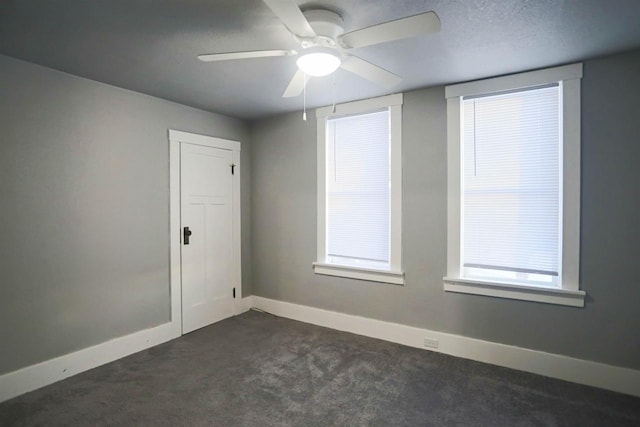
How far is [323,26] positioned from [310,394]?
93.6 inches

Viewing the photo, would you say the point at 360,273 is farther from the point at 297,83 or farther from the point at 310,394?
the point at 297,83

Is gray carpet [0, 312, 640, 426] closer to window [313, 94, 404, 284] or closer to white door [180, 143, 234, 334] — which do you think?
white door [180, 143, 234, 334]

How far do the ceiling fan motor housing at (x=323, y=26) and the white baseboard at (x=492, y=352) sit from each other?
8.48 feet

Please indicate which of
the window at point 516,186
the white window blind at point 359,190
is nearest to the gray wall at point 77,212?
the white window blind at point 359,190

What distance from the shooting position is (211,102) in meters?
3.42

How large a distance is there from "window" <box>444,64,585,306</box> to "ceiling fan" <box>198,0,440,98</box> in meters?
1.16

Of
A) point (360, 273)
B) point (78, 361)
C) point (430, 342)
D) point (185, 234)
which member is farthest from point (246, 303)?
point (430, 342)

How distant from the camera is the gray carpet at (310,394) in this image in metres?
2.11

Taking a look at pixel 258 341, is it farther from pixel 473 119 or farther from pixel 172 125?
pixel 473 119

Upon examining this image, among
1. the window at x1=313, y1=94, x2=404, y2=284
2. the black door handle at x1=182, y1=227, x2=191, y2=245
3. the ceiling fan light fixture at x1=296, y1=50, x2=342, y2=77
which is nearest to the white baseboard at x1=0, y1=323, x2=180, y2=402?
the black door handle at x1=182, y1=227, x2=191, y2=245

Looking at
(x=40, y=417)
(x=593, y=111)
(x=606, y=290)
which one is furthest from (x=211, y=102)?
(x=606, y=290)

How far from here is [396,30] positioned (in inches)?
61.9

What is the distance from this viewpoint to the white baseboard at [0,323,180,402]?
235 cm

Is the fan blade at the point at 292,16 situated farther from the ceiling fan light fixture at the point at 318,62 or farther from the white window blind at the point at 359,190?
the white window blind at the point at 359,190
